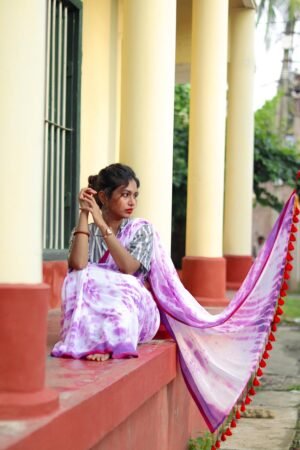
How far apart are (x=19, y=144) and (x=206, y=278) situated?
562 centimetres

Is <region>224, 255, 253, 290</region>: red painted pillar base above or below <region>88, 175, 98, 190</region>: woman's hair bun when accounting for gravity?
below

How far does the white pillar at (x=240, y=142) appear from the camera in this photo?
37.2 feet

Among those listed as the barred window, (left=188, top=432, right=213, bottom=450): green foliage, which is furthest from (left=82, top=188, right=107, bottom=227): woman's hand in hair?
the barred window

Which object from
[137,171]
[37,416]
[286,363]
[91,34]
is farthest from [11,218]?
[286,363]

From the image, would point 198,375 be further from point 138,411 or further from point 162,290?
point 138,411

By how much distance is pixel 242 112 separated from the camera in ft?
37.4

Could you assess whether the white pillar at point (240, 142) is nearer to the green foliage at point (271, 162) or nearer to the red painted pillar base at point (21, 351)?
the green foliage at point (271, 162)

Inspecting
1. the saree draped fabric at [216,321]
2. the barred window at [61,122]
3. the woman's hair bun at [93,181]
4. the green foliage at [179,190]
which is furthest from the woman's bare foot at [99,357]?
the green foliage at [179,190]

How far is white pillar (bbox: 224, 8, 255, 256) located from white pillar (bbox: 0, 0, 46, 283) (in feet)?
27.4

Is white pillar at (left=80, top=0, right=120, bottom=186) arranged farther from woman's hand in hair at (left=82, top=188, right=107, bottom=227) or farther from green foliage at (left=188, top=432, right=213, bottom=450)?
woman's hand in hair at (left=82, top=188, right=107, bottom=227)

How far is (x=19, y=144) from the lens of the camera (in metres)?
3.02

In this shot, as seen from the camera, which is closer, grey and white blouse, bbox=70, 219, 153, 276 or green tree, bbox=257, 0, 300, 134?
grey and white blouse, bbox=70, 219, 153, 276

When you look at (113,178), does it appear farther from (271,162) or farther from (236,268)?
(271,162)

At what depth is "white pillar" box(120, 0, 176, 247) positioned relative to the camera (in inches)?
231
